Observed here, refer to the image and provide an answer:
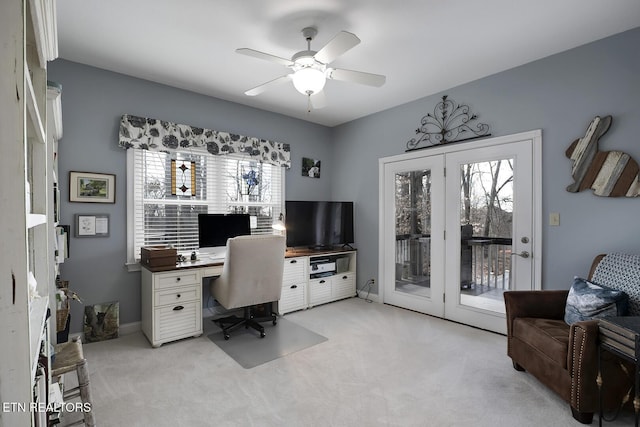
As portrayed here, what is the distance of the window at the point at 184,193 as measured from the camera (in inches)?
128

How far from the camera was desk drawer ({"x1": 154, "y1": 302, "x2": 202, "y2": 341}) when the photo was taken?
9.37 ft

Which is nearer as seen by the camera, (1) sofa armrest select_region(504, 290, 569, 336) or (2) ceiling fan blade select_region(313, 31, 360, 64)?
(2) ceiling fan blade select_region(313, 31, 360, 64)

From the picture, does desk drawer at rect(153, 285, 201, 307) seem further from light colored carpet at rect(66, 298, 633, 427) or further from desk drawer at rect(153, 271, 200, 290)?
light colored carpet at rect(66, 298, 633, 427)

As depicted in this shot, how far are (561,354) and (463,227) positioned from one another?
1.68 meters

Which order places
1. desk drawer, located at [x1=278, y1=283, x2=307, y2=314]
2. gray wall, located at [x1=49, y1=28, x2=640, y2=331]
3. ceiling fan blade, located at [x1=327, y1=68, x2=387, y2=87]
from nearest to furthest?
ceiling fan blade, located at [x1=327, y1=68, x2=387, y2=87]
gray wall, located at [x1=49, y1=28, x2=640, y2=331]
desk drawer, located at [x1=278, y1=283, x2=307, y2=314]

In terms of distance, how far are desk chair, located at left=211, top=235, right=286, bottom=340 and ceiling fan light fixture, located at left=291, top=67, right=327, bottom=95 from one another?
1377mm

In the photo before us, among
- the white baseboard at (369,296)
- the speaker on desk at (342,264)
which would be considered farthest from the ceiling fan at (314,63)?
the white baseboard at (369,296)

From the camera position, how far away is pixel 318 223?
4.34 metres

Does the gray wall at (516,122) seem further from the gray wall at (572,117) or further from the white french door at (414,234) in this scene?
the white french door at (414,234)

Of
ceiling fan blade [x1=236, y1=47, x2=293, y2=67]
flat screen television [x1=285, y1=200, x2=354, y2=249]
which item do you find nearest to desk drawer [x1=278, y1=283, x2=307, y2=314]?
flat screen television [x1=285, y1=200, x2=354, y2=249]

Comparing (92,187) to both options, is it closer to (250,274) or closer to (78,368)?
(250,274)

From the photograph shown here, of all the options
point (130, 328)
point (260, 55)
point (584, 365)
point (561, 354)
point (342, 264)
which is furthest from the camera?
point (342, 264)

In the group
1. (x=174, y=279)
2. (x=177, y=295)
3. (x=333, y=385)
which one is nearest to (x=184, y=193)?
(x=174, y=279)

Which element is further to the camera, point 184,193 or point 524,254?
point 184,193
